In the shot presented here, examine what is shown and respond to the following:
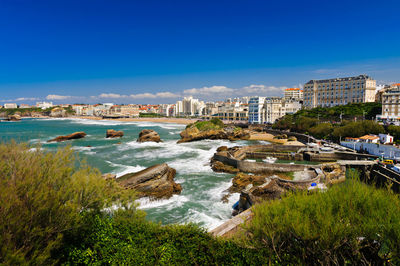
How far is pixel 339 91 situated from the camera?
10881 centimetres

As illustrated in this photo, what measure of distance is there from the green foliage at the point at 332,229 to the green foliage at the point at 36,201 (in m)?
6.65

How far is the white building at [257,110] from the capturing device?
11244 cm

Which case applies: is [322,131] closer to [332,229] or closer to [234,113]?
[332,229]

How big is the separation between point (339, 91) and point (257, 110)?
39.9 metres

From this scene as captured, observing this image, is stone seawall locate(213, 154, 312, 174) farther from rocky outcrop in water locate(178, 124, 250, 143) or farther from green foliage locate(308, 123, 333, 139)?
rocky outcrop in water locate(178, 124, 250, 143)

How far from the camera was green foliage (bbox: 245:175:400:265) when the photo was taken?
7.17 m

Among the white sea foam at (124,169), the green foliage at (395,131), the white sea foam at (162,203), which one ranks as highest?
the green foliage at (395,131)

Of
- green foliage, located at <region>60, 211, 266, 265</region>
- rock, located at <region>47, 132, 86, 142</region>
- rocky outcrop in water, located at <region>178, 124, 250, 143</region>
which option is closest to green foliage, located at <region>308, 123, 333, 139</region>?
rocky outcrop in water, located at <region>178, 124, 250, 143</region>

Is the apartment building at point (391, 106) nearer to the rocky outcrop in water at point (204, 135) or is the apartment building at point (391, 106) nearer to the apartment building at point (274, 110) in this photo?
the rocky outcrop in water at point (204, 135)

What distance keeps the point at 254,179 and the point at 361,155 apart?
75.7ft

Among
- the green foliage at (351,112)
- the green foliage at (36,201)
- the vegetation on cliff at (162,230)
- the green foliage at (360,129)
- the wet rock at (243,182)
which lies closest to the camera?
the green foliage at (36,201)

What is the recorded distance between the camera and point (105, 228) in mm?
9398

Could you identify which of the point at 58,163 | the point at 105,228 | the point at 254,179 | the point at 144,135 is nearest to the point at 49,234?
the point at 105,228

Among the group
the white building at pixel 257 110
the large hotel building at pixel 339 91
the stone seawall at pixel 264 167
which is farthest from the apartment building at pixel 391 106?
the stone seawall at pixel 264 167
